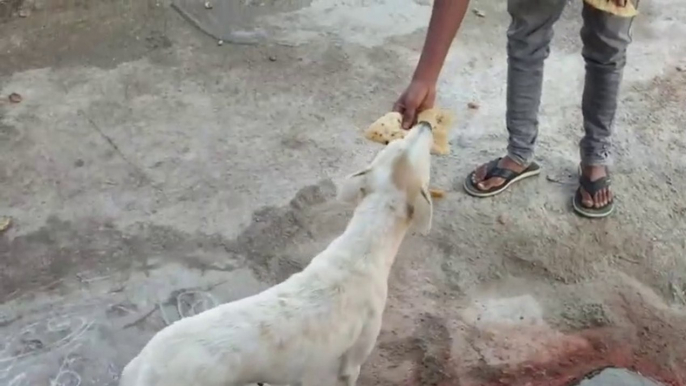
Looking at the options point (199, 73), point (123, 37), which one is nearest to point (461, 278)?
point (199, 73)

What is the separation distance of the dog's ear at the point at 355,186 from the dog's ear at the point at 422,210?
→ 152 millimetres

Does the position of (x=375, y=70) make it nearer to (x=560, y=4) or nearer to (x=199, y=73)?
(x=199, y=73)

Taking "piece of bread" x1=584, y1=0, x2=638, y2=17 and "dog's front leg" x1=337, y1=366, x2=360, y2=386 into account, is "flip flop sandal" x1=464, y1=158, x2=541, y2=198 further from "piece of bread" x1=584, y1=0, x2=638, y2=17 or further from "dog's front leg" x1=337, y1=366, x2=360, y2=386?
"dog's front leg" x1=337, y1=366, x2=360, y2=386

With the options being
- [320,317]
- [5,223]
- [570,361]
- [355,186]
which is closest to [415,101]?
[355,186]

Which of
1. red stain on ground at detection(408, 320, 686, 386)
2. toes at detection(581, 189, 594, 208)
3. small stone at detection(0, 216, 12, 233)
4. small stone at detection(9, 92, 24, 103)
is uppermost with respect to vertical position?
small stone at detection(0, 216, 12, 233)

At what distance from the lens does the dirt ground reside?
2908 millimetres

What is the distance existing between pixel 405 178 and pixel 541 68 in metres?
1.16

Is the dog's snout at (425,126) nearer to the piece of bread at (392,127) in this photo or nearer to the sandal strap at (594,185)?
the piece of bread at (392,127)

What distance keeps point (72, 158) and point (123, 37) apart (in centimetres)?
111

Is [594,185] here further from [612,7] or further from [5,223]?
[5,223]

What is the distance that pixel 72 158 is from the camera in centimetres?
367

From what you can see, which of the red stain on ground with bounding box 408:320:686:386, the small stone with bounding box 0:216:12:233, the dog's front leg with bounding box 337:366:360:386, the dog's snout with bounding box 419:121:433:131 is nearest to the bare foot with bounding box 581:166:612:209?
the red stain on ground with bounding box 408:320:686:386

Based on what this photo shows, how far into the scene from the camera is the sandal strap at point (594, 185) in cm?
349

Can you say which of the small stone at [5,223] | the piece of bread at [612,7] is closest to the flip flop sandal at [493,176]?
the piece of bread at [612,7]
